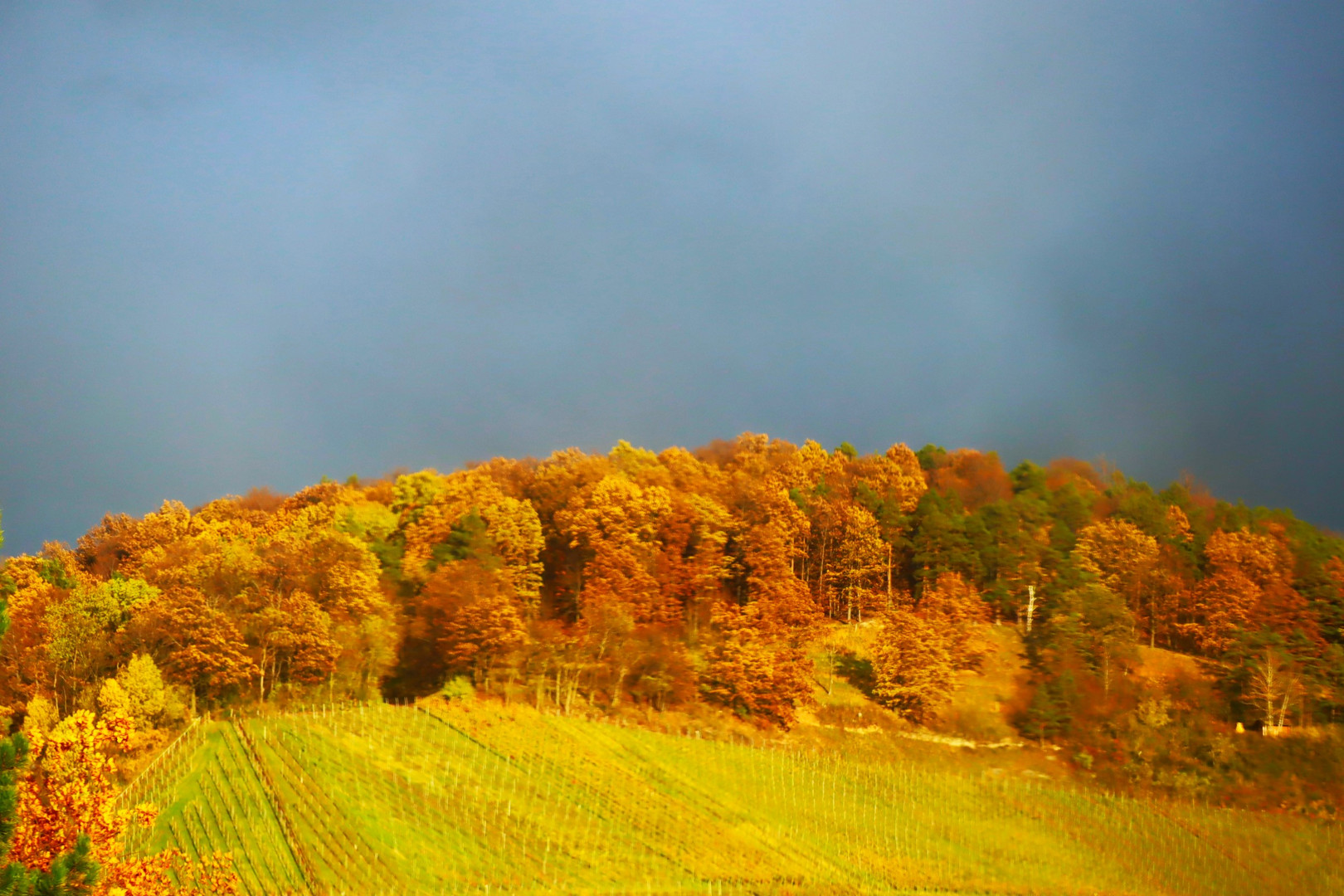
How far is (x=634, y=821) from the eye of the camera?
42.8 meters

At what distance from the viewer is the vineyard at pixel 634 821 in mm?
37531

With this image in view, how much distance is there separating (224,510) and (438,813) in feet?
209

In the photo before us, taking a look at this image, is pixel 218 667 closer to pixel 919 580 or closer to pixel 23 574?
pixel 23 574

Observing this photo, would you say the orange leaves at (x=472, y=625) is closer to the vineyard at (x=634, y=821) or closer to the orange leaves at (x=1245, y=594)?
the vineyard at (x=634, y=821)

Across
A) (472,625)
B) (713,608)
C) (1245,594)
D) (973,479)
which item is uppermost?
(973,479)

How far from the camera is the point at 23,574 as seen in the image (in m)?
73.9

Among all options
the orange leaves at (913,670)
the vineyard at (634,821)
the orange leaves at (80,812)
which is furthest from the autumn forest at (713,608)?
the orange leaves at (80,812)

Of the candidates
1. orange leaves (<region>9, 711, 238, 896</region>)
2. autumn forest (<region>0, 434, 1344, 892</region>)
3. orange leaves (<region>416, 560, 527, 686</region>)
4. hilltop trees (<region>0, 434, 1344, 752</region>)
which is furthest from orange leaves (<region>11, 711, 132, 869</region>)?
orange leaves (<region>416, 560, 527, 686</region>)

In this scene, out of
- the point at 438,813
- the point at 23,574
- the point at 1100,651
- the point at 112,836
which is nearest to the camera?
the point at 112,836

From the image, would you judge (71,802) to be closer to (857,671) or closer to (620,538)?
(857,671)

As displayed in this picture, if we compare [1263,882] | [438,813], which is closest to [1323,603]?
[1263,882]

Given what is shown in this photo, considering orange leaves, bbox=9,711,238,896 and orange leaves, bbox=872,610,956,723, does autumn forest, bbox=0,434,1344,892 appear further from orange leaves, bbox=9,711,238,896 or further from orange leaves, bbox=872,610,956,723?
orange leaves, bbox=9,711,238,896

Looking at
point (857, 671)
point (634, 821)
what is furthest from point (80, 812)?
point (857, 671)

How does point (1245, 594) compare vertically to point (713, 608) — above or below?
above
